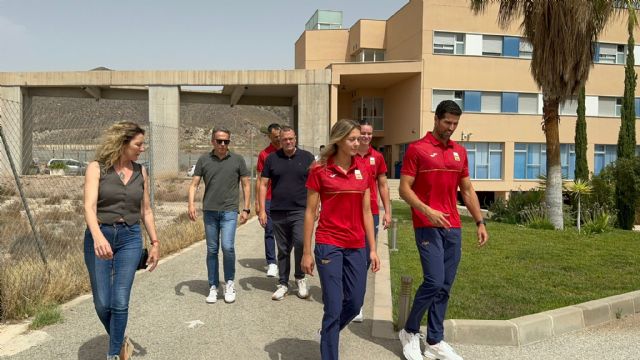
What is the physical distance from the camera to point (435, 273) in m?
4.25

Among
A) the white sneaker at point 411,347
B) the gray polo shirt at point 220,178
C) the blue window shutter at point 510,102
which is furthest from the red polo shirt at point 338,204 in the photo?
the blue window shutter at point 510,102

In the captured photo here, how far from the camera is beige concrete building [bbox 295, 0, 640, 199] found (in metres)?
30.3

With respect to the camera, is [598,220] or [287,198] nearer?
[287,198]

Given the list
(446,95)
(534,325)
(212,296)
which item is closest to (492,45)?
(446,95)

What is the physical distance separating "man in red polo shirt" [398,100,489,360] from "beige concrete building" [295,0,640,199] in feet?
85.5

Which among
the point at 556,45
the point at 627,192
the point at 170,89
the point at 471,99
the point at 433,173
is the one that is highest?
the point at 170,89

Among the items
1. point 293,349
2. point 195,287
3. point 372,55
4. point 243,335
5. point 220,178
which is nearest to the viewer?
point 293,349

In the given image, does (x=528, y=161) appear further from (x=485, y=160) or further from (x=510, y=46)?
(x=510, y=46)

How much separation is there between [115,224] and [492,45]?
99.4 ft

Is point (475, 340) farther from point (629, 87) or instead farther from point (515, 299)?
point (629, 87)

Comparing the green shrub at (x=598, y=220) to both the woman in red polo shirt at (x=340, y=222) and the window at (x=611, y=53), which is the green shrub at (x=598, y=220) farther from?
the window at (x=611, y=53)

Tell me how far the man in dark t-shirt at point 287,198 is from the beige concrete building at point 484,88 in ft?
79.9

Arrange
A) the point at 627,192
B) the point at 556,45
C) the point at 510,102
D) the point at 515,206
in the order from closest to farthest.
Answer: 1. the point at 556,45
2. the point at 627,192
3. the point at 515,206
4. the point at 510,102

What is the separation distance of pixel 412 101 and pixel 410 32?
4.20m
